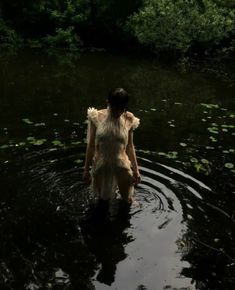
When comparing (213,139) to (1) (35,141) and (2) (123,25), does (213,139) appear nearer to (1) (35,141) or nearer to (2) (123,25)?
(1) (35,141)

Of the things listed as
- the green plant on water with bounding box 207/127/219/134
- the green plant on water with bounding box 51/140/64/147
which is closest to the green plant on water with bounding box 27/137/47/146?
the green plant on water with bounding box 51/140/64/147

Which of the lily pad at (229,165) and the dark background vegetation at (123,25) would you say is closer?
the lily pad at (229,165)

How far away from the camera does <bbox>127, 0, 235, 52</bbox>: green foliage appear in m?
22.2

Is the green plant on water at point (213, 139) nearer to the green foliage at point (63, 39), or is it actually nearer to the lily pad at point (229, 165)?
the lily pad at point (229, 165)

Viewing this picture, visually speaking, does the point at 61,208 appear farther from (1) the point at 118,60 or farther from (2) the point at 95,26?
(2) the point at 95,26

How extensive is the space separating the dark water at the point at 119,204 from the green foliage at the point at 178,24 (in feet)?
28.6

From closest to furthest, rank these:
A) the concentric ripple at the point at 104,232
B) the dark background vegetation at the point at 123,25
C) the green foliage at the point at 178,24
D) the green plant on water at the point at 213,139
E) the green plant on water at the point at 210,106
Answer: the concentric ripple at the point at 104,232, the green plant on water at the point at 213,139, the green plant on water at the point at 210,106, the green foliage at the point at 178,24, the dark background vegetation at the point at 123,25

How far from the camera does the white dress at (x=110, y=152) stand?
6129 mm

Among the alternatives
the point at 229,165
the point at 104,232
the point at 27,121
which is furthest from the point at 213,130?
the point at 104,232

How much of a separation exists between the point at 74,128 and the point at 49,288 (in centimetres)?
615

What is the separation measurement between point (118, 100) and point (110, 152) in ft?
2.85

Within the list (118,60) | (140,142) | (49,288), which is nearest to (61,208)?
(49,288)

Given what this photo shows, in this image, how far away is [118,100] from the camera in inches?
225

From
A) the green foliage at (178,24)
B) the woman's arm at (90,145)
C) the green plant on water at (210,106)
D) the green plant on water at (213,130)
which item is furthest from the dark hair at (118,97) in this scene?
the green foliage at (178,24)
